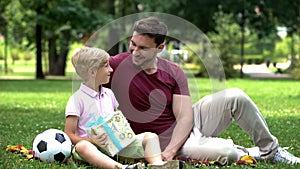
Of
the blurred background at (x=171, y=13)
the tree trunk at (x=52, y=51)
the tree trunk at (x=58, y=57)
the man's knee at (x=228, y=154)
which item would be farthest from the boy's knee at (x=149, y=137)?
the tree trunk at (x=52, y=51)

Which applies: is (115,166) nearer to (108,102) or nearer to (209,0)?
(108,102)

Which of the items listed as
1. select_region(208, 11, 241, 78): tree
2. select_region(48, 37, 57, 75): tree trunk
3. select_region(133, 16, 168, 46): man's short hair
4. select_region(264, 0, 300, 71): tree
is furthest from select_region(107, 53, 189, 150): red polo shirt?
select_region(48, 37, 57, 75): tree trunk

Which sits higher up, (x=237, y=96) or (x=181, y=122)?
(x=237, y=96)

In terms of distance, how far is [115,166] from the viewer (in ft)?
16.3

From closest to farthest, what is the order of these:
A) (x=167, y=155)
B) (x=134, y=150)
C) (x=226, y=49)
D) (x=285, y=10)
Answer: (x=134, y=150) → (x=167, y=155) → (x=226, y=49) → (x=285, y=10)

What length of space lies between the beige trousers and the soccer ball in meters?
1.00

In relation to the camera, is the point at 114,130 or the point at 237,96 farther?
the point at 237,96

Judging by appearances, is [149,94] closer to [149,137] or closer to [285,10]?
[149,137]

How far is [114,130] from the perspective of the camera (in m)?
5.09

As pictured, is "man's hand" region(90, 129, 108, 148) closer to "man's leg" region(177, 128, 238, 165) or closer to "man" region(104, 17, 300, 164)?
"man" region(104, 17, 300, 164)

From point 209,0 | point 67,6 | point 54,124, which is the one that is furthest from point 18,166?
point 209,0

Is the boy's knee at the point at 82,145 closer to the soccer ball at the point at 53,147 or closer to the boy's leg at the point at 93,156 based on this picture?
the boy's leg at the point at 93,156

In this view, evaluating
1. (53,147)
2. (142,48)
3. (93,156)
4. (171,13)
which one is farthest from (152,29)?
(171,13)

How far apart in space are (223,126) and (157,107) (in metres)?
0.60
